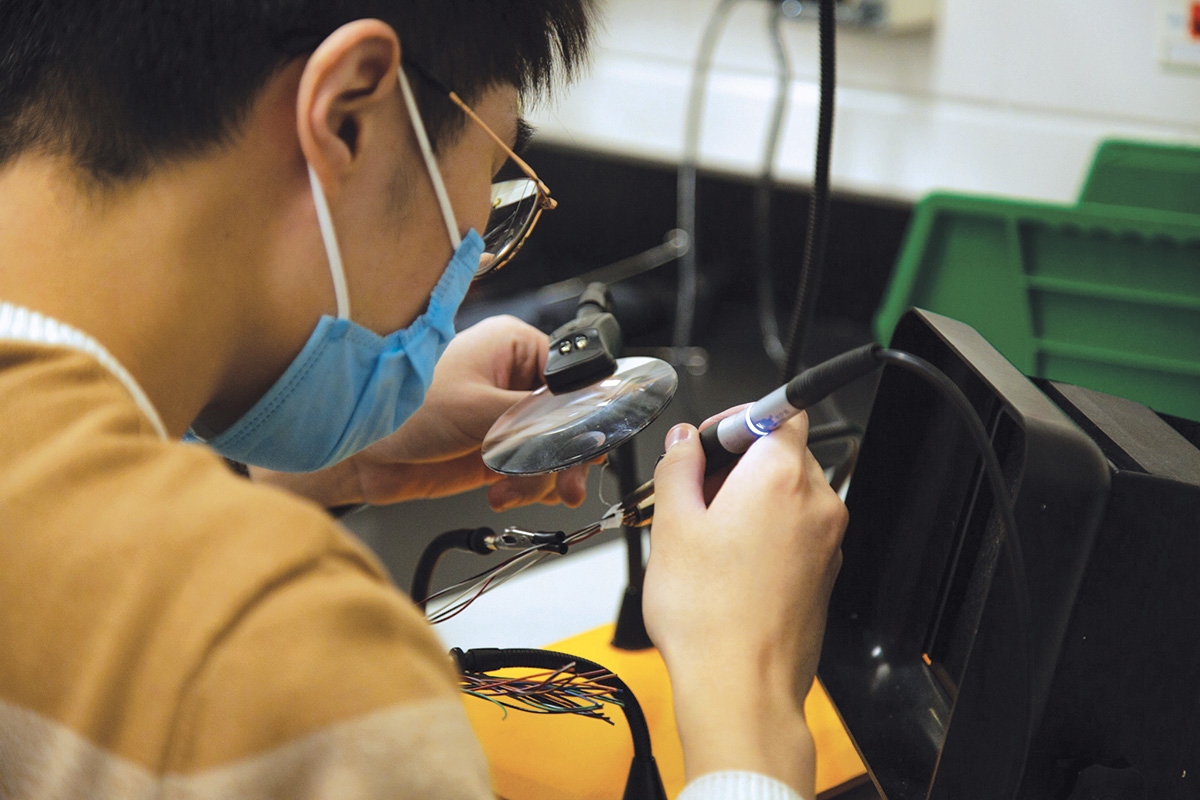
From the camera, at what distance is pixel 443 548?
742mm

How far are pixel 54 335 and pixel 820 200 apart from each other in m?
0.56

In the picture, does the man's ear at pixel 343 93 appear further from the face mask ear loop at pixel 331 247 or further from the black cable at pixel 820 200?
the black cable at pixel 820 200

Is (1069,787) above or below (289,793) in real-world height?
below

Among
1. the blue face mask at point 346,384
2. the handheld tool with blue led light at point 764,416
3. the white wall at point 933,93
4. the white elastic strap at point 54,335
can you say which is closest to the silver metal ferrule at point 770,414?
the handheld tool with blue led light at point 764,416

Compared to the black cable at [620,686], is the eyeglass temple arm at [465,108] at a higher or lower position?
higher

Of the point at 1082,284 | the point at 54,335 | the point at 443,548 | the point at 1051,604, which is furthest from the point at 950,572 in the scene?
the point at 1082,284

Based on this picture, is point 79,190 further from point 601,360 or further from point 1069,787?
point 1069,787

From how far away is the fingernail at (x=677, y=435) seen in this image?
2.01 feet

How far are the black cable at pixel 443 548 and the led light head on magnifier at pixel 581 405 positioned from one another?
0.06 metres

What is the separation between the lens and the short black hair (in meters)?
0.48

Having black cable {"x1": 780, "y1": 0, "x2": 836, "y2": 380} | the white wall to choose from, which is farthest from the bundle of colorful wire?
the white wall

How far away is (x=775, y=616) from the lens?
507 millimetres

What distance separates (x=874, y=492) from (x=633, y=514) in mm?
165

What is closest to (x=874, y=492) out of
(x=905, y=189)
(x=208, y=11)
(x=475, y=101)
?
(x=475, y=101)
